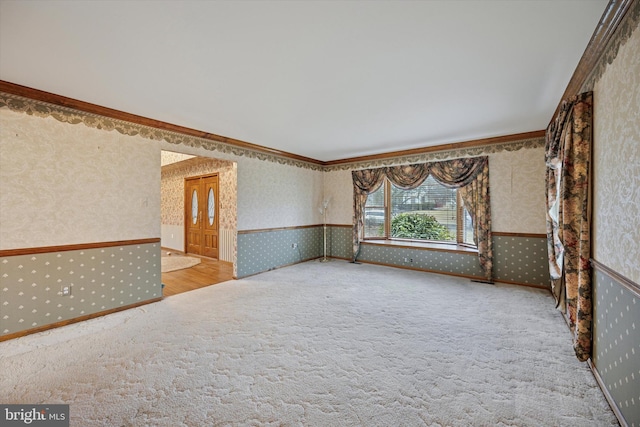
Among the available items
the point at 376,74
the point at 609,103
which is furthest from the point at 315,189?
the point at 609,103

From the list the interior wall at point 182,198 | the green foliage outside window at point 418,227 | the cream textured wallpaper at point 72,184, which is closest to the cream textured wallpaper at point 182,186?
the interior wall at point 182,198

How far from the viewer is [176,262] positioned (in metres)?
6.17

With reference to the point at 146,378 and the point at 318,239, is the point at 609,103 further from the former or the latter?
the point at 318,239

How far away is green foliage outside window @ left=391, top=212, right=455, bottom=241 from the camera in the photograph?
538 cm

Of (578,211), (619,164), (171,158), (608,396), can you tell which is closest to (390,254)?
(578,211)

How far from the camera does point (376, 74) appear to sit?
7.72 feet

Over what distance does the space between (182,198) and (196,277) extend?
10.8 feet

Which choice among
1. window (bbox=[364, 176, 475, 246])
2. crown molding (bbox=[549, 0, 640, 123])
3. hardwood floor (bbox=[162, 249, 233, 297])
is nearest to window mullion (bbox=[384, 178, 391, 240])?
window (bbox=[364, 176, 475, 246])

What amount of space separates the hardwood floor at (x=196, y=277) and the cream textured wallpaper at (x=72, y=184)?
1.13m

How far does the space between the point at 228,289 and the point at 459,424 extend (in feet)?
11.3

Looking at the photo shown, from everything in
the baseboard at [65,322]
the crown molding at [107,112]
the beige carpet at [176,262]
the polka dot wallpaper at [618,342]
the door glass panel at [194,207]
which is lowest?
the baseboard at [65,322]

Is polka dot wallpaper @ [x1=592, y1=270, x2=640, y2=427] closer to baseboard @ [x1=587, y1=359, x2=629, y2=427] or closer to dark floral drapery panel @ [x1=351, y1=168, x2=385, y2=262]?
baseboard @ [x1=587, y1=359, x2=629, y2=427]

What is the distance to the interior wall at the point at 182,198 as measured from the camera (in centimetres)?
547

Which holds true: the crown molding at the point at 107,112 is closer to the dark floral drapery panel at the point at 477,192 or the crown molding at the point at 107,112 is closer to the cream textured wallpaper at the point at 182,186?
the cream textured wallpaper at the point at 182,186
